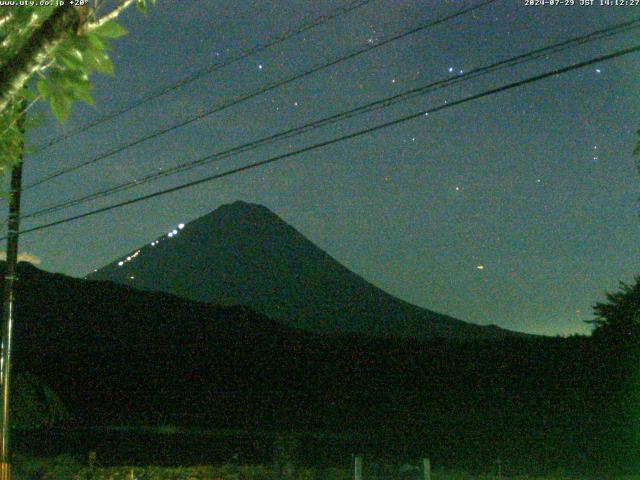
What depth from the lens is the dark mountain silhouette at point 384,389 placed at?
2630cm

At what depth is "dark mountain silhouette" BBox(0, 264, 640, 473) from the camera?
26.3 m

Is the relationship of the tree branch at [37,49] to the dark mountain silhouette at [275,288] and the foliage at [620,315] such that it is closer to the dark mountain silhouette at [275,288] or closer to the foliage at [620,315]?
the foliage at [620,315]

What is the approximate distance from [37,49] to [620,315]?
3536 centimetres

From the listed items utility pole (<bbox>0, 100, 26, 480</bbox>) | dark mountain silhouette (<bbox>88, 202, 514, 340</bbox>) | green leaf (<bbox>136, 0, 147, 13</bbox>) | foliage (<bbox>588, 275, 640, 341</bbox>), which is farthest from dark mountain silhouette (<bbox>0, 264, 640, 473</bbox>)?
dark mountain silhouette (<bbox>88, 202, 514, 340</bbox>)

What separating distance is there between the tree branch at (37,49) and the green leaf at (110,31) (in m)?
0.10

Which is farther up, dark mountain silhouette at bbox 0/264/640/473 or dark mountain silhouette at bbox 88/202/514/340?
dark mountain silhouette at bbox 88/202/514/340

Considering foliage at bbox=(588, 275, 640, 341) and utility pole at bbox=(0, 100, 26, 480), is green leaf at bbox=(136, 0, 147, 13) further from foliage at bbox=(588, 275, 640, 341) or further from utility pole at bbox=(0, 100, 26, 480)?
foliage at bbox=(588, 275, 640, 341)

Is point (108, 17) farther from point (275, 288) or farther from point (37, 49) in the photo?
point (275, 288)

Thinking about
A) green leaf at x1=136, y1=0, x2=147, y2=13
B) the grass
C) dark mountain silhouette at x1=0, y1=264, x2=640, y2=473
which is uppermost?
green leaf at x1=136, y1=0, x2=147, y2=13

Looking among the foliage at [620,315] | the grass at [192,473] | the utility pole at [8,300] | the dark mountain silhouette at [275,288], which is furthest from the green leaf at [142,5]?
the dark mountain silhouette at [275,288]

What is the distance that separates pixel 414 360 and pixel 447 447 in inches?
634

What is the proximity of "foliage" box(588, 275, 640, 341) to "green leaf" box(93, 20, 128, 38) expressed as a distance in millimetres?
30728

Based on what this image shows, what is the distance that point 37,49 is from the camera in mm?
3795

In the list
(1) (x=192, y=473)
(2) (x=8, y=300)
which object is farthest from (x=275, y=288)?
(2) (x=8, y=300)
